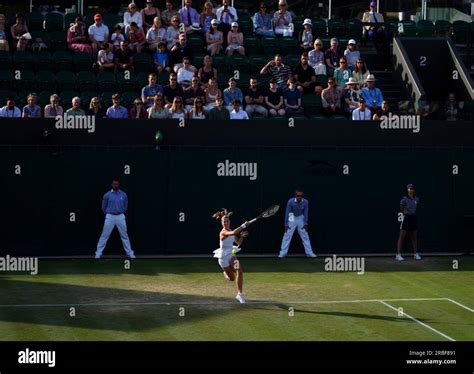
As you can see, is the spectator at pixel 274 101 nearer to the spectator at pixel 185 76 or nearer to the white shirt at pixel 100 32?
the spectator at pixel 185 76

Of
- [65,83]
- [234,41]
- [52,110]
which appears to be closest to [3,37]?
[65,83]

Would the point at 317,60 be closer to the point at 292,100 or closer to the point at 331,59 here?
the point at 331,59

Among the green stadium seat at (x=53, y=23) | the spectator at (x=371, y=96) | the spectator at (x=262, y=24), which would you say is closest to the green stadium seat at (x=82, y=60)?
the green stadium seat at (x=53, y=23)

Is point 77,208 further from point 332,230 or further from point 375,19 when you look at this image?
point 375,19

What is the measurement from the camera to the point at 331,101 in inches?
1298

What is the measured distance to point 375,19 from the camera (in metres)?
37.8

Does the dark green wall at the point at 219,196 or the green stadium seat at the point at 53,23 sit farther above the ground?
the green stadium seat at the point at 53,23

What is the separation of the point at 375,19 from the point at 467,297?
14.8 meters

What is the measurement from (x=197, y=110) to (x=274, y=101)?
265 cm

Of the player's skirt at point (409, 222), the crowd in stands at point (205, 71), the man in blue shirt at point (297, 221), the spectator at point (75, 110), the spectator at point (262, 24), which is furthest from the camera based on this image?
the spectator at point (262, 24)

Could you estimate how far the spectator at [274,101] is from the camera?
3250 centimetres

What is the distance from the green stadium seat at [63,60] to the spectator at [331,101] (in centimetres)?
754

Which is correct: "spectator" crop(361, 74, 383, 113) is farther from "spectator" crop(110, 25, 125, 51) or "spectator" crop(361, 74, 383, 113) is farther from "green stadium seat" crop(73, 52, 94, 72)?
"green stadium seat" crop(73, 52, 94, 72)

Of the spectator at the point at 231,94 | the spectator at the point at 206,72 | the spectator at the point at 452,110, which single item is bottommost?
the spectator at the point at 452,110
